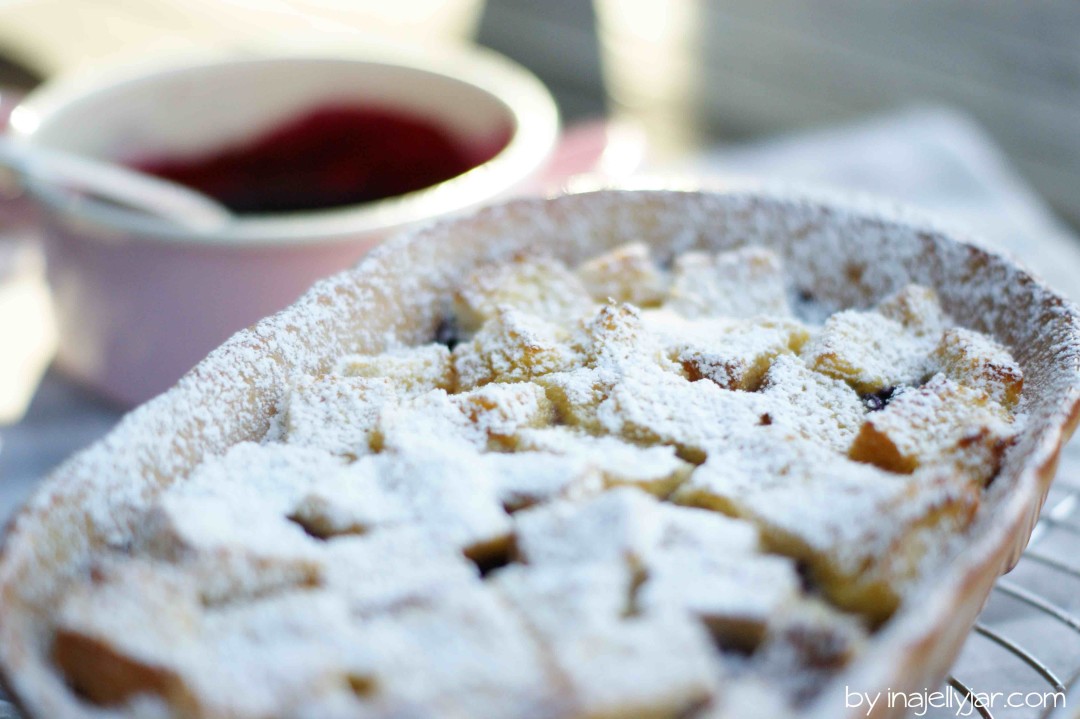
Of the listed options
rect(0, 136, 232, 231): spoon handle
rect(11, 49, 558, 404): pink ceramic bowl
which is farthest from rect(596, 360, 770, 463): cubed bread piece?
rect(0, 136, 232, 231): spoon handle

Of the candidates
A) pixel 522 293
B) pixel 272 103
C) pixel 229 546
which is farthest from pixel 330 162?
pixel 229 546

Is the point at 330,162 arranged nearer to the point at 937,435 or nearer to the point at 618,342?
the point at 618,342

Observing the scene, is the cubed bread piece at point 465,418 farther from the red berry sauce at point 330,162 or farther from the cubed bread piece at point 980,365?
the red berry sauce at point 330,162

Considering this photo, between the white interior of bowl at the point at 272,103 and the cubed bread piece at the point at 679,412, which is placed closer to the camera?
the cubed bread piece at the point at 679,412

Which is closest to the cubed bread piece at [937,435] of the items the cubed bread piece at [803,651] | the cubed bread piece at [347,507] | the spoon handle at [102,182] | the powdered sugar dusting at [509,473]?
the powdered sugar dusting at [509,473]

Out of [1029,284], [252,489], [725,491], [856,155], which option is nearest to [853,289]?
[1029,284]
